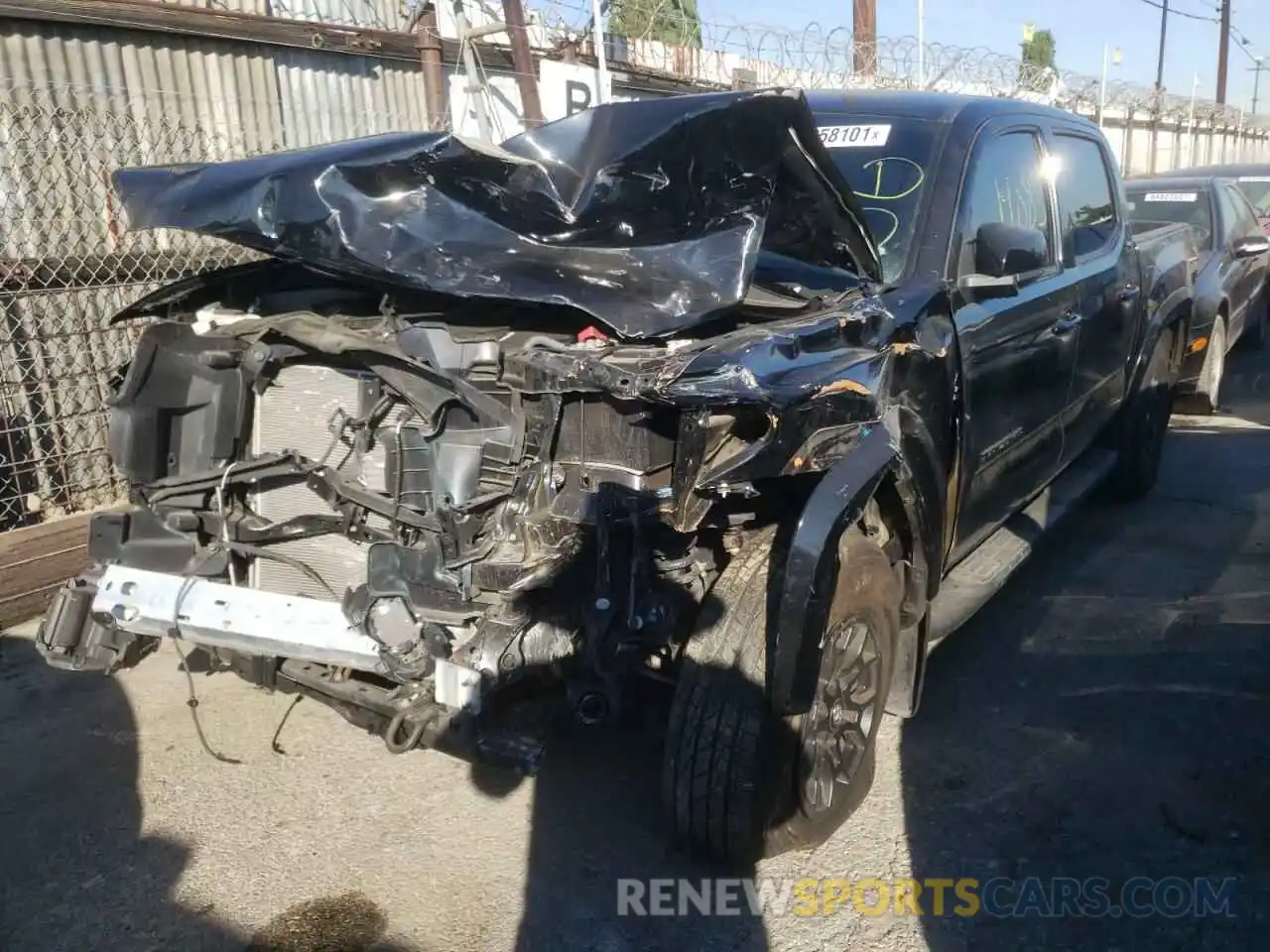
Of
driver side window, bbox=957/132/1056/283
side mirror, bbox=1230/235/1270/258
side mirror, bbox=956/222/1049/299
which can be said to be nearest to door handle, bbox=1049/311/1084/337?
driver side window, bbox=957/132/1056/283

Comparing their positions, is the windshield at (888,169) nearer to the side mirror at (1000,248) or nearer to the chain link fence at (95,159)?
the side mirror at (1000,248)

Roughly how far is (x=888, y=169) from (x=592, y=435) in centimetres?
162

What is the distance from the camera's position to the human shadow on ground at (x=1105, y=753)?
110 inches

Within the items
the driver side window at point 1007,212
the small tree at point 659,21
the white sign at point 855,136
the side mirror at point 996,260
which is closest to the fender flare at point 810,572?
the side mirror at point 996,260

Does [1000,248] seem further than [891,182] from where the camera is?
No

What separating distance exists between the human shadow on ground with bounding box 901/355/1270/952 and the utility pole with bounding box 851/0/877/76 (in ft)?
21.6

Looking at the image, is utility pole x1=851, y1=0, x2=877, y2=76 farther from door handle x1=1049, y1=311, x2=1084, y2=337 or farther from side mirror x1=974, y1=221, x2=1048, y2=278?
side mirror x1=974, y1=221, x2=1048, y2=278

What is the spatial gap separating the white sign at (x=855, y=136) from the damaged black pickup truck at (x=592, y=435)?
2cm

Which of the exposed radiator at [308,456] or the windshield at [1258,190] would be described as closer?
the exposed radiator at [308,456]

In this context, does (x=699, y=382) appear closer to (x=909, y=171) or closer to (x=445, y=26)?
(x=909, y=171)

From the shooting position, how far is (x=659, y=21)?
9.02 meters

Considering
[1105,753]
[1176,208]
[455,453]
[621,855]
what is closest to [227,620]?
[455,453]

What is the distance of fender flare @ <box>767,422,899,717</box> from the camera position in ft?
8.14

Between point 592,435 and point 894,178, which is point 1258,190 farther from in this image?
point 592,435
